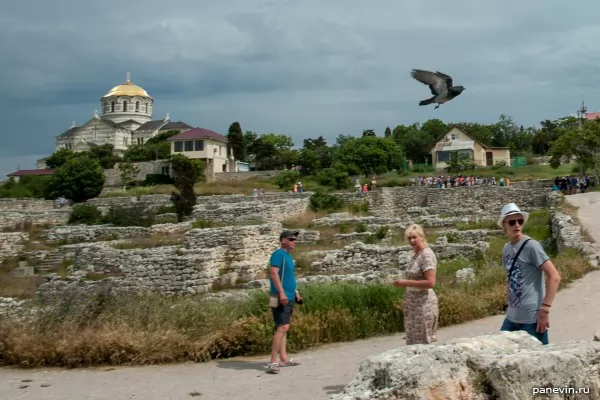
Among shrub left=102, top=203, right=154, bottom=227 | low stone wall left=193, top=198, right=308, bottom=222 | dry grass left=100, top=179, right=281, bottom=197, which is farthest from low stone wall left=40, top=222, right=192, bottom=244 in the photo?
dry grass left=100, top=179, right=281, bottom=197

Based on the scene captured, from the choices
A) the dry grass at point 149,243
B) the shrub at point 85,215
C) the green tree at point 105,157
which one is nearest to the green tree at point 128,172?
the green tree at point 105,157

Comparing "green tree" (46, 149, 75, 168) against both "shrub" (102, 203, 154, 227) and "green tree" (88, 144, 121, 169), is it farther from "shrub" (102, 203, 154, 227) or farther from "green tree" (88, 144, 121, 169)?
"shrub" (102, 203, 154, 227)

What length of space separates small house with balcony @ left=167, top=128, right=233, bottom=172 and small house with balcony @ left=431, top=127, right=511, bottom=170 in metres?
22.7

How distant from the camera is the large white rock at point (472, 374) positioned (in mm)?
3832

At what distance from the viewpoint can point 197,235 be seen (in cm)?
1939

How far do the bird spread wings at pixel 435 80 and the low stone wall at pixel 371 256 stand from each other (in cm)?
778

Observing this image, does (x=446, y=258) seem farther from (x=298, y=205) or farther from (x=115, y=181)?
(x=115, y=181)

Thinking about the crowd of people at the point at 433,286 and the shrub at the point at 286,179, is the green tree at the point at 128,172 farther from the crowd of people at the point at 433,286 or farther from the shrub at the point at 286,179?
the crowd of people at the point at 433,286

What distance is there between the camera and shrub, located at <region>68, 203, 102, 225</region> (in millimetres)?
39153

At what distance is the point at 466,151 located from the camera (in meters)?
57.8

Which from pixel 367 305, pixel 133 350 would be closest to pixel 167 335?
pixel 133 350

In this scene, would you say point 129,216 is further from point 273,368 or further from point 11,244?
point 273,368

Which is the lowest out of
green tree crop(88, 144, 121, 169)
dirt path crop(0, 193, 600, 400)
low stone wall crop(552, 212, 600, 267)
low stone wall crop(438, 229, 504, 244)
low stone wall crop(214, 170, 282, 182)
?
dirt path crop(0, 193, 600, 400)

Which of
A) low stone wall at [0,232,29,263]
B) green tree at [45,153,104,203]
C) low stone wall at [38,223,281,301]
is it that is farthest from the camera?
green tree at [45,153,104,203]
